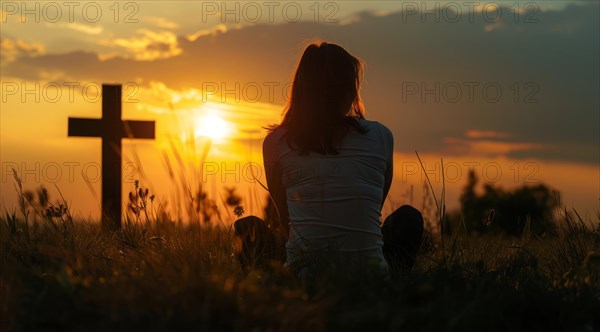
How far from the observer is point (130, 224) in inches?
257

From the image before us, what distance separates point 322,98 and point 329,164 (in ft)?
1.49

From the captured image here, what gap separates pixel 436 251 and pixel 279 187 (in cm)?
219

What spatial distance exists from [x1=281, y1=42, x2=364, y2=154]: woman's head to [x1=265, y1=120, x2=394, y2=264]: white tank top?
0.09 meters

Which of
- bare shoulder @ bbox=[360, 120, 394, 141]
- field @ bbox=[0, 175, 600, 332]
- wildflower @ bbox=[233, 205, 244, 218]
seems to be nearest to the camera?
field @ bbox=[0, 175, 600, 332]

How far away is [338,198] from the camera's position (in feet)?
14.8

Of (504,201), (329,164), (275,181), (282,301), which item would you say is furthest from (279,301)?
(504,201)

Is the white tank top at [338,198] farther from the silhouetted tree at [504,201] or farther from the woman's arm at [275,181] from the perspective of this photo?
the silhouetted tree at [504,201]

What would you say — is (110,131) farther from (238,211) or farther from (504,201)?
(504,201)

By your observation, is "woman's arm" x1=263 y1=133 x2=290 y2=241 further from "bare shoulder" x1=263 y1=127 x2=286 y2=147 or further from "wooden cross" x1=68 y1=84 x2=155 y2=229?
"wooden cross" x1=68 y1=84 x2=155 y2=229

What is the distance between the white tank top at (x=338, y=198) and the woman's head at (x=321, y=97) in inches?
3.4

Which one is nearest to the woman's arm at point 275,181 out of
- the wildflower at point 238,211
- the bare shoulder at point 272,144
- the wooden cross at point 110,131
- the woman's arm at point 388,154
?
the bare shoulder at point 272,144

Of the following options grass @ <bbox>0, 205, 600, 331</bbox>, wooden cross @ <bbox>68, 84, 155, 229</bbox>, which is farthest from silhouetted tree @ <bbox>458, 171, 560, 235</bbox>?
grass @ <bbox>0, 205, 600, 331</bbox>

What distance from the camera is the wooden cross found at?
9.61m

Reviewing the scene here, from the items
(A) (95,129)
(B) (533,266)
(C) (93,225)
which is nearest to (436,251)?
(B) (533,266)
